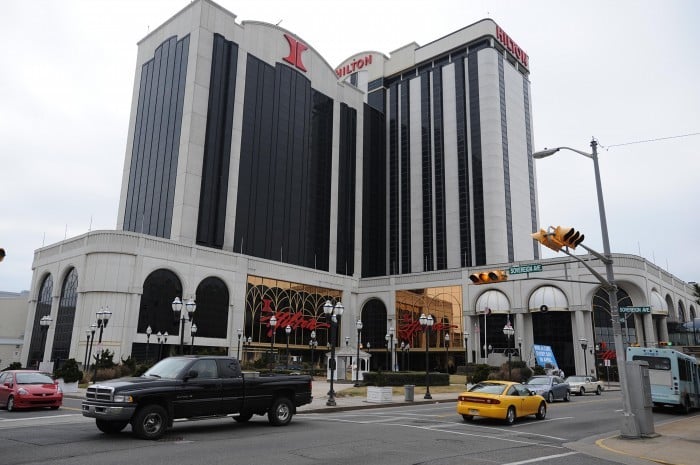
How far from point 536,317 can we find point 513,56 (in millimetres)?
60840

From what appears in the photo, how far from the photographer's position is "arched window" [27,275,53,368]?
198 feet

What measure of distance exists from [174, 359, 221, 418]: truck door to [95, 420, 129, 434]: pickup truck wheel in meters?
1.58

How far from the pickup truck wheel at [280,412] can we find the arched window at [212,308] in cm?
4620

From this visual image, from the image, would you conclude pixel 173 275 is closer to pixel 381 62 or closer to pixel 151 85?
pixel 151 85

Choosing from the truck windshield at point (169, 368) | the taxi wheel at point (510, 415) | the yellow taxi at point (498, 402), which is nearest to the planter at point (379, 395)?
the yellow taxi at point (498, 402)

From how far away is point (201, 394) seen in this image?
14.6 m

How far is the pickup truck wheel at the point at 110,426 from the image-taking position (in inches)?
554

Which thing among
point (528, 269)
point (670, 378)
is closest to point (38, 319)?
point (528, 269)

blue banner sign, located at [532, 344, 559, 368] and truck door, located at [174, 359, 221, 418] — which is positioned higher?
blue banner sign, located at [532, 344, 559, 368]

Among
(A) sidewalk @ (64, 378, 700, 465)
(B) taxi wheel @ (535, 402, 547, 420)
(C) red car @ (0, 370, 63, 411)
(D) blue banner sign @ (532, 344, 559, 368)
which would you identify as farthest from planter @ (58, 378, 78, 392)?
(D) blue banner sign @ (532, 344, 559, 368)

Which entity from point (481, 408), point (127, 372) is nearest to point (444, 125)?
point (127, 372)

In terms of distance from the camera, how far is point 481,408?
18875mm

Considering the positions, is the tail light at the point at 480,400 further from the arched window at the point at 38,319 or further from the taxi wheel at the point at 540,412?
the arched window at the point at 38,319

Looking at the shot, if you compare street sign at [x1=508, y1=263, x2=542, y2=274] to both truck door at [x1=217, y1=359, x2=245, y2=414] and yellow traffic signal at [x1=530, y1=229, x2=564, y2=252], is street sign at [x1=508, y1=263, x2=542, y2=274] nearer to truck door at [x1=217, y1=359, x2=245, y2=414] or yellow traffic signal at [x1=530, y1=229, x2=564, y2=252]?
yellow traffic signal at [x1=530, y1=229, x2=564, y2=252]
